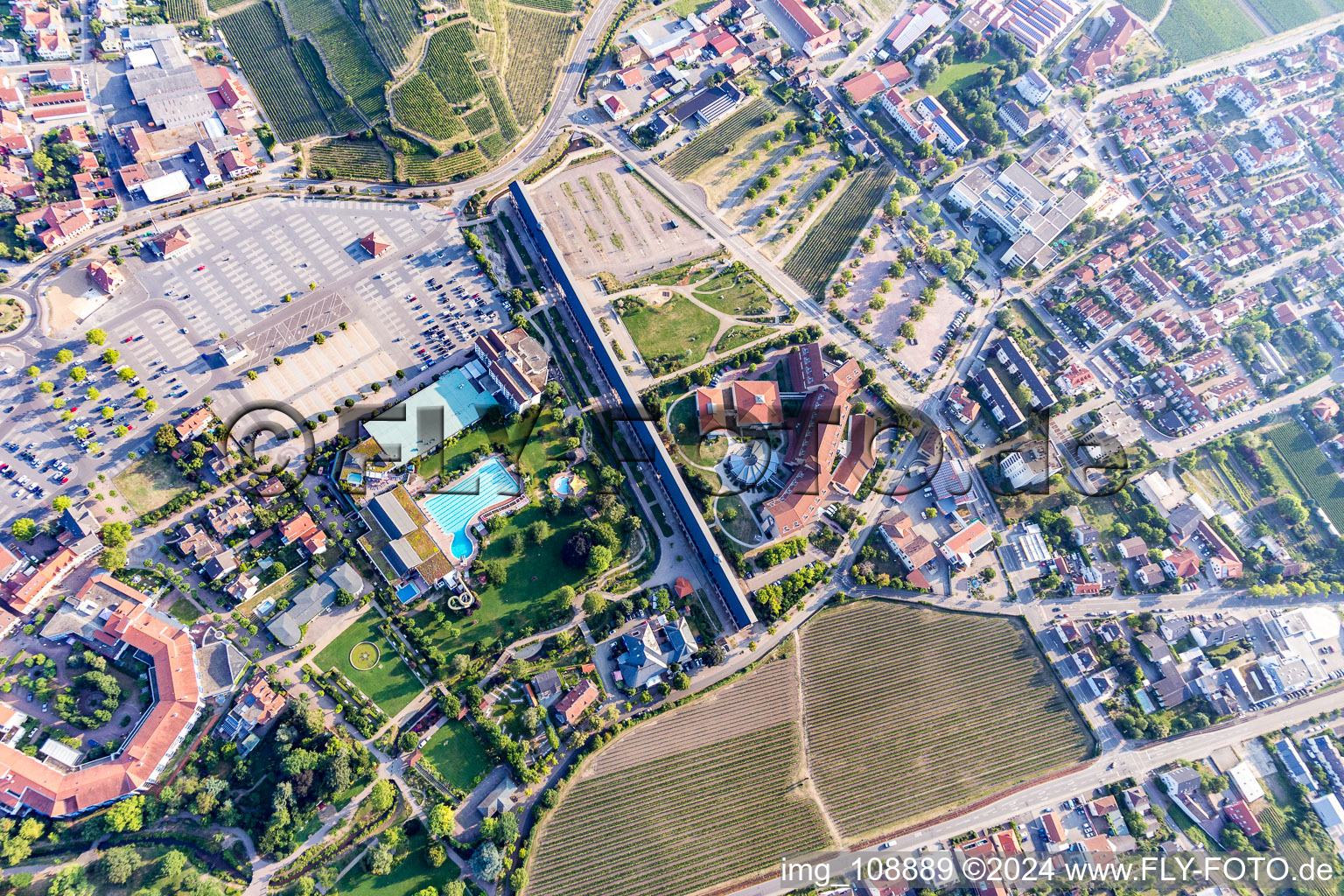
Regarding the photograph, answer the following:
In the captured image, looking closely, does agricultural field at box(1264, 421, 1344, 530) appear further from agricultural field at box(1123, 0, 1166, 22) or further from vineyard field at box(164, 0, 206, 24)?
vineyard field at box(164, 0, 206, 24)

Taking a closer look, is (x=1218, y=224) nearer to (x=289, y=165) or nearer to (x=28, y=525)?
(x=289, y=165)

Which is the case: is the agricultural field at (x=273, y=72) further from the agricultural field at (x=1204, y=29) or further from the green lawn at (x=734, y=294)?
the agricultural field at (x=1204, y=29)

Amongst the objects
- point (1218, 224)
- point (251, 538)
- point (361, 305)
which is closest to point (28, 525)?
point (251, 538)

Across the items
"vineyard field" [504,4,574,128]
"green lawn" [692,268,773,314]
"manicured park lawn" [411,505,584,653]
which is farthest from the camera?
"vineyard field" [504,4,574,128]

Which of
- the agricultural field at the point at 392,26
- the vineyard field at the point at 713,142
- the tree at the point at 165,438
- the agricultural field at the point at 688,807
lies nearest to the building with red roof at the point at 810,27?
the vineyard field at the point at 713,142

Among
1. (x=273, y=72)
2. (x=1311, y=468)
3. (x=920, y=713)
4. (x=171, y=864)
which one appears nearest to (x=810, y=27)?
(x=273, y=72)

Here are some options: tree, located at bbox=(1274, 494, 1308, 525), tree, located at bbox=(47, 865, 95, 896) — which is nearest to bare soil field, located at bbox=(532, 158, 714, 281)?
tree, located at bbox=(47, 865, 95, 896)
